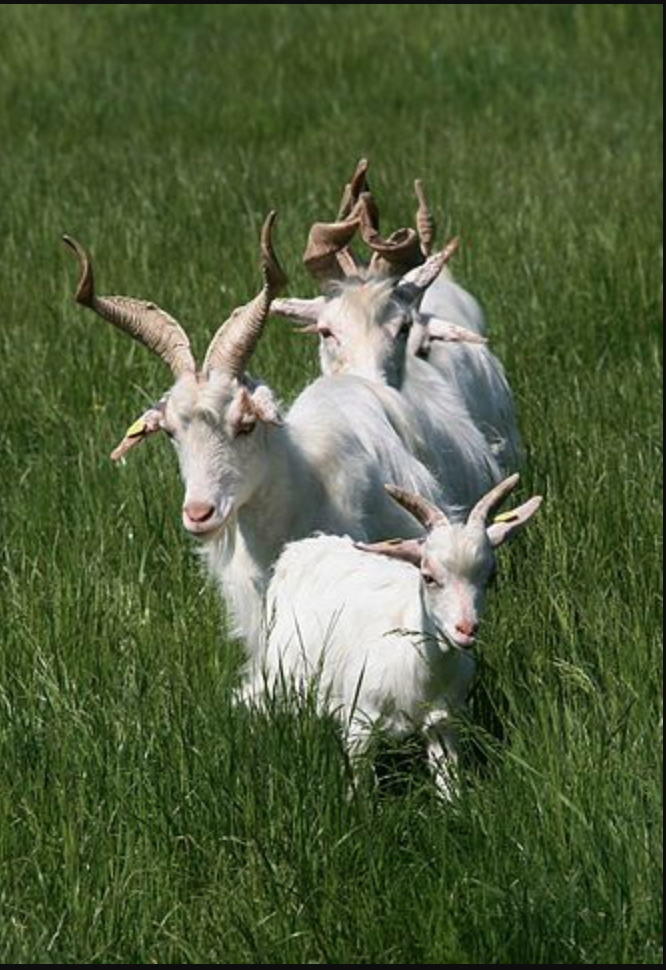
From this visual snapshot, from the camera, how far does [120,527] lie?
7621mm

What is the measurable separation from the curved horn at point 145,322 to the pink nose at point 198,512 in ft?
1.55

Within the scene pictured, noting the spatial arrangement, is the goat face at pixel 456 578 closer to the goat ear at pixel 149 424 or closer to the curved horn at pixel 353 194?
the goat ear at pixel 149 424

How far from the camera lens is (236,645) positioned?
6750 millimetres

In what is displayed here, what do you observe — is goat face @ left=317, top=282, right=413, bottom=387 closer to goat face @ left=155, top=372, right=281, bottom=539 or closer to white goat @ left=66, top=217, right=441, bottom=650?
white goat @ left=66, top=217, right=441, bottom=650

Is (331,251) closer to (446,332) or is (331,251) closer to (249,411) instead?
(446,332)

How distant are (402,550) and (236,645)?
106cm

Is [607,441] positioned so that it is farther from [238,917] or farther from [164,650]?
[238,917]

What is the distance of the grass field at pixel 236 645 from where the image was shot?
16.5 ft

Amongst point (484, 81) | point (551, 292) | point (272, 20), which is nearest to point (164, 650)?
point (551, 292)

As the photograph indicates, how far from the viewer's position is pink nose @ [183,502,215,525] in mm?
6473

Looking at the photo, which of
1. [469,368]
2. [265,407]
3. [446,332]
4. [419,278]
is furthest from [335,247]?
[265,407]

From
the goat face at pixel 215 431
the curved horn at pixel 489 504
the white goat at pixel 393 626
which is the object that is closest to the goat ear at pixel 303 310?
the goat face at pixel 215 431

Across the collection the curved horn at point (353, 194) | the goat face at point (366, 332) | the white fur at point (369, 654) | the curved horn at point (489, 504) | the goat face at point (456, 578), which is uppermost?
the curved horn at point (353, 194)

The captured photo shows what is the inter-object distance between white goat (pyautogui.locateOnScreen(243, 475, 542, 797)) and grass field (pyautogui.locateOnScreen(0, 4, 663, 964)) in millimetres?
168
